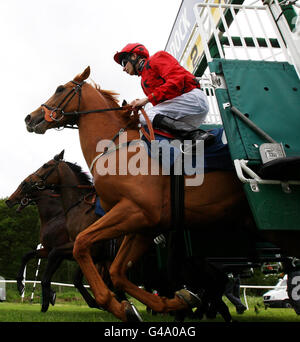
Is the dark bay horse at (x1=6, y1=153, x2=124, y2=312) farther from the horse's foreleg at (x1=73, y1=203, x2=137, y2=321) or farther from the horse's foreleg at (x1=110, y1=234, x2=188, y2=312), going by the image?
the horse's foreleg at (x1=73, y1=203, x2=137, y2=321)

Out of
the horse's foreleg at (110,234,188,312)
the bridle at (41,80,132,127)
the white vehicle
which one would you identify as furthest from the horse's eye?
the white vehicle

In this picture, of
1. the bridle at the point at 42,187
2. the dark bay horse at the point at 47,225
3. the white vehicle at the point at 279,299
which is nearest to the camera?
the dark bay horse at the point at 47,225

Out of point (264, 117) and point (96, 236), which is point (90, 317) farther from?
point (264, 117)

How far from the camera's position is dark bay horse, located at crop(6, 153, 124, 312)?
6.03 metres

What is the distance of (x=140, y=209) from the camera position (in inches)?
121

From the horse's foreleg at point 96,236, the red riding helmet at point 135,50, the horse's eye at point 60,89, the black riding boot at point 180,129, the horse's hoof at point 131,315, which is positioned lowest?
the horse's hoof at point 131,315

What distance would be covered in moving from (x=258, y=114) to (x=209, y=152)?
0.62 metres

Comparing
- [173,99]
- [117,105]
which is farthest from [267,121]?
[117,105]

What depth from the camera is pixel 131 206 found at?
3.07m

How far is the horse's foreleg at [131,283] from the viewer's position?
3146 mm

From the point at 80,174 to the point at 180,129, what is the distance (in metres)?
4.39

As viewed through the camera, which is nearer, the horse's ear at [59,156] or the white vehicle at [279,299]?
the horse's ear at [59,156]

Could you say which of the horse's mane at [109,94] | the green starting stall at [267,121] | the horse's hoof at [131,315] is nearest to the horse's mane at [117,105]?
the horse's mane at [109,94]

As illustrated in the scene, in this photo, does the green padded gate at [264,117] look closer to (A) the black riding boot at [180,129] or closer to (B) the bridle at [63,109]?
(A) the black riding boot at [180,129]
